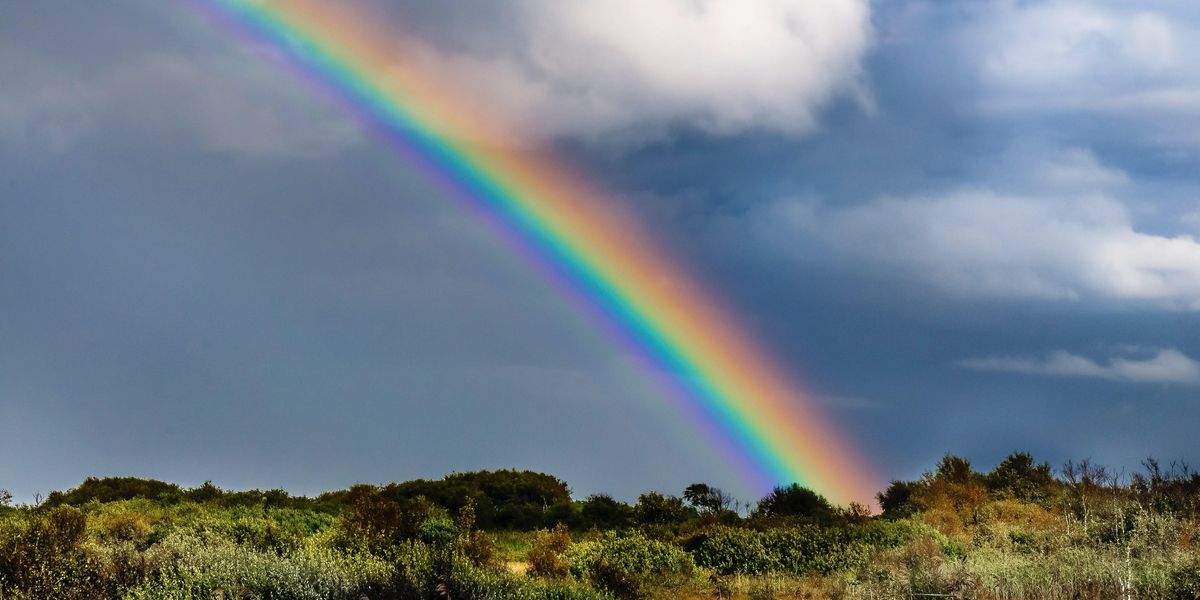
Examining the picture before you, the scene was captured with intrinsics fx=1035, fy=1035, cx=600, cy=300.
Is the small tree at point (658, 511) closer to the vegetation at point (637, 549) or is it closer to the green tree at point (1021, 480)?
the vegetation at point (637, 549)

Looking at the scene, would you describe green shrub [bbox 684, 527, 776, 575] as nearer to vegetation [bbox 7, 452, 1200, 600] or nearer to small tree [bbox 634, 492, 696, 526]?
vegetation [bbox 7, 452, 1200, 600]

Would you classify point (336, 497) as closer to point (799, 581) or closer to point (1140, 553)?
point (799, 581)

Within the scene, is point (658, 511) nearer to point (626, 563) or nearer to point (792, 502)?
point (792, 502)

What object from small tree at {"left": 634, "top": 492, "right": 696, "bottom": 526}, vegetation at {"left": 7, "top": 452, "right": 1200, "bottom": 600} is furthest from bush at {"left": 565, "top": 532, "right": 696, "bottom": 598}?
small tree at {"left": 634, "top": 492, "right": 696, "bottom": 526}

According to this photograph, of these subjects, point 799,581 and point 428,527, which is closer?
point 799,581

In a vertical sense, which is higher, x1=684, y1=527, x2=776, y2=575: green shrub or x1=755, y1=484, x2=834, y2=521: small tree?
x1=755, y1=484, x2=834, y2=521: small tree

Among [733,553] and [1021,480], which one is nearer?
[733,553]

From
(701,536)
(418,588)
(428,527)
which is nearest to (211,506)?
(428,527)

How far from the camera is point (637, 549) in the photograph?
25.4m

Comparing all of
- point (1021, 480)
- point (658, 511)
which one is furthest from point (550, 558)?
point (1021, 480)

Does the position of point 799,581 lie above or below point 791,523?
below

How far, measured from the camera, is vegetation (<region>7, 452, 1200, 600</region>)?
52.2 ft

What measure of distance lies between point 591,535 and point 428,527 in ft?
24.9

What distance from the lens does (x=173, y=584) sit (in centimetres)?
1492
